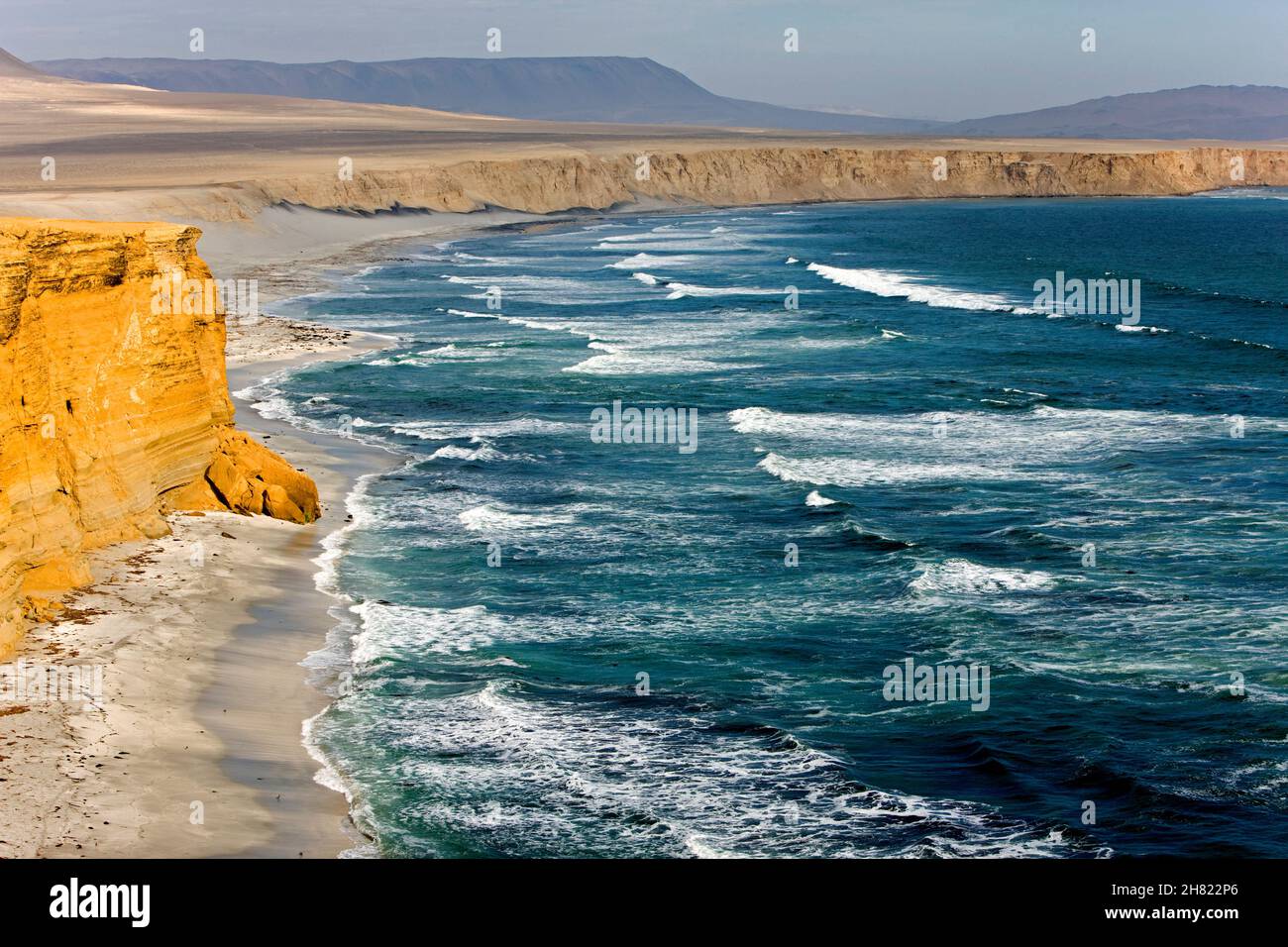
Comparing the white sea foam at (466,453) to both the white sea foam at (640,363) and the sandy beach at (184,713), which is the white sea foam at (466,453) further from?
the white sea foam at (640,363)

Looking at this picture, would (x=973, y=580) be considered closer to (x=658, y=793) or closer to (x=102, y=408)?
(x=658, y=793)

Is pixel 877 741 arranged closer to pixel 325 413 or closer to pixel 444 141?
pixel 325 413

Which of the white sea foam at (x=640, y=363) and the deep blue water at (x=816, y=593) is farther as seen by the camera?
the white sea foam at (x=640, y=363)

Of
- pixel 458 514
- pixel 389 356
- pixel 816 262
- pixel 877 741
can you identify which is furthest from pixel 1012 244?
pixel 877 741

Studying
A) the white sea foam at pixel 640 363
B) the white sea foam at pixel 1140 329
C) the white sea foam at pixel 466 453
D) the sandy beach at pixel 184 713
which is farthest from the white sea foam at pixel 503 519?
the white sea foam at pixel 1140 329

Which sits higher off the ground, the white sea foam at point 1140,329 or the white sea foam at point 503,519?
the white sea foam at point 1140,329
